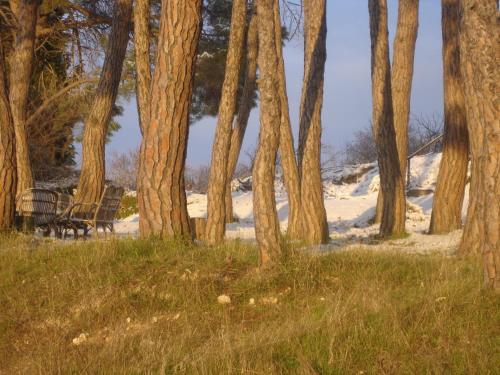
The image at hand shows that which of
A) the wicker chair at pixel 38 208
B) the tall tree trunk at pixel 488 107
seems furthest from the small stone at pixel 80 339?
the wicker chair at pixel 38 208

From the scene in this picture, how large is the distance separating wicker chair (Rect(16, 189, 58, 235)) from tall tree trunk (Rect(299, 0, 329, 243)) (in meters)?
4.13

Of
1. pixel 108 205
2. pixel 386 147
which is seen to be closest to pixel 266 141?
pixel 108 205

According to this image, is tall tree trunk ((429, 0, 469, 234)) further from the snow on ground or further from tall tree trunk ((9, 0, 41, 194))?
tall tree trunk ((9, 0, 41, 194))

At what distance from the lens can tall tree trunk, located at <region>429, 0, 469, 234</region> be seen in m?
13.7

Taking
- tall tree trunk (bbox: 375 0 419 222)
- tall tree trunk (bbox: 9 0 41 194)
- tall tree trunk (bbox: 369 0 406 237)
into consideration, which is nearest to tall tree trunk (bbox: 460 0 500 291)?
tall tree trunk (bbox: 369 0 406 237)

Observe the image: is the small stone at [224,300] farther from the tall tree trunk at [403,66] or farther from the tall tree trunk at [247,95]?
the tall tree trunk at [247,95]

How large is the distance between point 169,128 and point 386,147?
6.73 meters

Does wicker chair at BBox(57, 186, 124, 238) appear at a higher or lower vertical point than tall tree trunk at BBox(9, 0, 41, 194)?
lower

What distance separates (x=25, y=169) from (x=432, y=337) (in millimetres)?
11656

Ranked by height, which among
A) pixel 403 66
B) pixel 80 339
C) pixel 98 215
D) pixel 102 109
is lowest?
pixel 80 339

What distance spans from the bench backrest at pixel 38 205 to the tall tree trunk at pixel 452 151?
692cm

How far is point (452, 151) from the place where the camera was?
13.7 metres

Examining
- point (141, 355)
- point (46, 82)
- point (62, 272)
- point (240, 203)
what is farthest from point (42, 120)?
point (141, 355)

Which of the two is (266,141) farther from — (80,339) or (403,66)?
(403,66)
